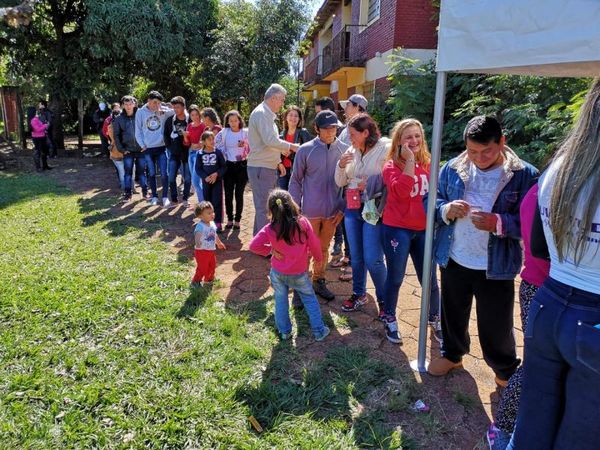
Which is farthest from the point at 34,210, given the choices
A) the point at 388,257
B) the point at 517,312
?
the point at 517,312

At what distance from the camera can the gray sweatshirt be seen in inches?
158

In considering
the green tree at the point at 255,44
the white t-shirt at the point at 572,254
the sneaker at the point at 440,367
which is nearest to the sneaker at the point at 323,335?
the sneaker at the point at 440,367

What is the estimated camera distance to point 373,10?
14344 mm

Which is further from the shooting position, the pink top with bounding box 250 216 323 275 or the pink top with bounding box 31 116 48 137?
the pink top with bounding box 31 116 48 137

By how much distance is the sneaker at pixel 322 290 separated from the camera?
427cm

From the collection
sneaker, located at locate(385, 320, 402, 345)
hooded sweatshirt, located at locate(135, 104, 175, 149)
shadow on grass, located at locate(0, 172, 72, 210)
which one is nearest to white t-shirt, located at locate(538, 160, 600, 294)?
sneaker, located at locate(385, 320, 402, 345)

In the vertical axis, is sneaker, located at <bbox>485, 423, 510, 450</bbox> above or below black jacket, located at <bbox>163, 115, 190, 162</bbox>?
below

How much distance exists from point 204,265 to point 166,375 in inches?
64.5

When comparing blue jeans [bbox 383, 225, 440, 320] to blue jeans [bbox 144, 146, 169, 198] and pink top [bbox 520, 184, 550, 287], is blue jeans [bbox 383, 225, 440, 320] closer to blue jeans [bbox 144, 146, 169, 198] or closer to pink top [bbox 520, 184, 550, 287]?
pink top [bbox 520, 184, 550, 287]

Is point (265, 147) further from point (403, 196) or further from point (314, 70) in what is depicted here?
point (314, 70)

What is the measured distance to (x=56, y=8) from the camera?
14.1 metres

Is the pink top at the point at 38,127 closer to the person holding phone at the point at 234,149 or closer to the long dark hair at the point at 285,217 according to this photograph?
the person holding phone at the point at 234,149

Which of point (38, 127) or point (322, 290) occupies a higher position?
point (38, 127)

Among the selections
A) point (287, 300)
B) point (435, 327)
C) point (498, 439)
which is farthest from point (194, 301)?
point (498, 439)
